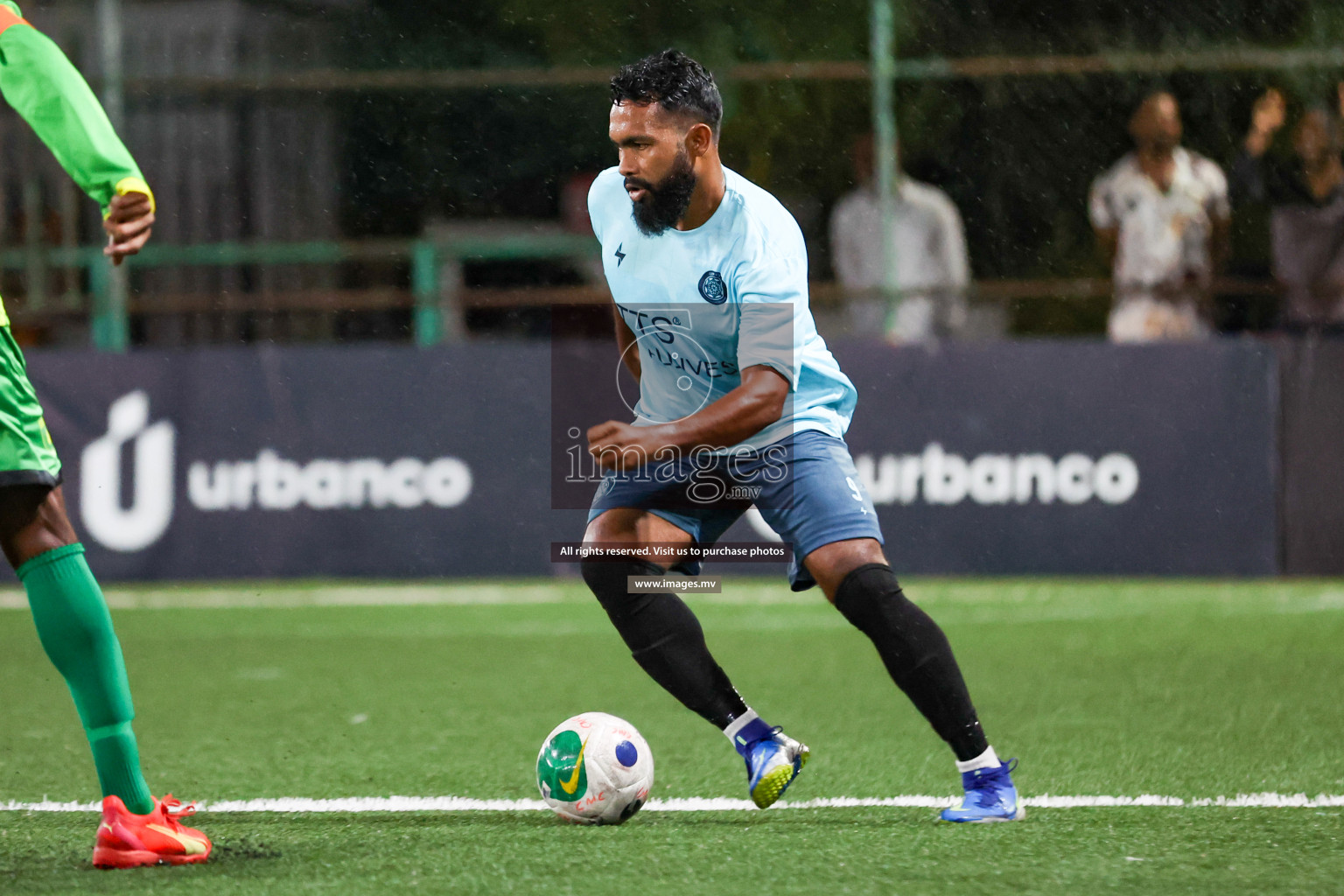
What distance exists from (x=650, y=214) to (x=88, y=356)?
237 inches

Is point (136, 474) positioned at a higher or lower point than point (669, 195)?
lower

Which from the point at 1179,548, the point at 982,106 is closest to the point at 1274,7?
the point at 982,106

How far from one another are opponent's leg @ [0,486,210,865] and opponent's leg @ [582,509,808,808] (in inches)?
48.4

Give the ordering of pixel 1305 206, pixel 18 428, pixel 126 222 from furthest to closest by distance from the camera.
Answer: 1. pixel 1305 206
2. pixel 18 428
3. pixel 126 222

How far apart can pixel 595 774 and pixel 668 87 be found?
159 cm

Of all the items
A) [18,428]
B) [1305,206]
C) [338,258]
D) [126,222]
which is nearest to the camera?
[126,222]

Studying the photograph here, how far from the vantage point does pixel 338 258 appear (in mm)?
10945

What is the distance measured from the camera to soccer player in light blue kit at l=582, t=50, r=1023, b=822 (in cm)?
416

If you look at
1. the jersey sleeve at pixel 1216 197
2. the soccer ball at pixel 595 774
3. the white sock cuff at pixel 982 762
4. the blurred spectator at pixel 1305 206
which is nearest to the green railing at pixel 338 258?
the jersey sleeve at pixel 1216 197

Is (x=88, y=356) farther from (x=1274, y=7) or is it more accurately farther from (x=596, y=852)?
(x=1274, y=7)

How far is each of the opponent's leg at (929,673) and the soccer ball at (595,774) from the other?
2.03 feet

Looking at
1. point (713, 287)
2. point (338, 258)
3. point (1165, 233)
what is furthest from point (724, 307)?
point (338, 258)

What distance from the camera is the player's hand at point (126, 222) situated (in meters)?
3.39

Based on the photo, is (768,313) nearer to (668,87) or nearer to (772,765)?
(668,87)
